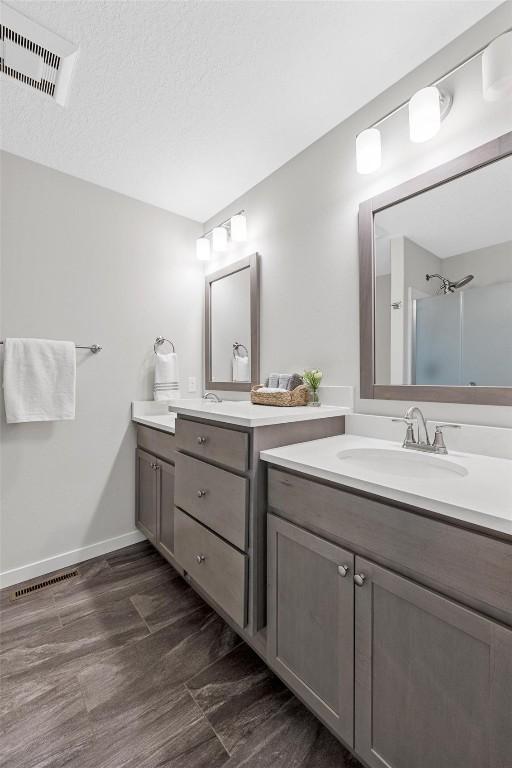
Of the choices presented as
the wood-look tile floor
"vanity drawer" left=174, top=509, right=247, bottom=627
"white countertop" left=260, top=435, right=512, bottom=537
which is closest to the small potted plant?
"white countertop" left=260, top=435, right=512, bottom=537

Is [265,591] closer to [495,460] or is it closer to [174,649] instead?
[174,649]

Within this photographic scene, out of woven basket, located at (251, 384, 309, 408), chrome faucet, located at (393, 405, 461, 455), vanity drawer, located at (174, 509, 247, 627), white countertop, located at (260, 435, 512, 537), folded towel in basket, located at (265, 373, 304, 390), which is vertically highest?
folded towel in basket, located at (265, 373, 304, 390)

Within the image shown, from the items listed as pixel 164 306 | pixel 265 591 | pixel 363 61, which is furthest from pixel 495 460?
pixel 164 306

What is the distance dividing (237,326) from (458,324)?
1360mm

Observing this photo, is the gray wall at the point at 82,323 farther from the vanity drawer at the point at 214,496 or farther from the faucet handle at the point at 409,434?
the faucet handle at the point at 409,434

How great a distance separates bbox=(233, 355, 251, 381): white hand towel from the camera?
2.17 meters

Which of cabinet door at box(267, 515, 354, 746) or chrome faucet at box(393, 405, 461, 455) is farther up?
chrome faucet at box(393, 405, 461, 455)

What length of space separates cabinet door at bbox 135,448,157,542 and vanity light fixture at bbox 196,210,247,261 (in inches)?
57.0

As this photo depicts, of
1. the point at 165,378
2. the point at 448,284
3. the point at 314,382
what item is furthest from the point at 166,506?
the point at 448,284

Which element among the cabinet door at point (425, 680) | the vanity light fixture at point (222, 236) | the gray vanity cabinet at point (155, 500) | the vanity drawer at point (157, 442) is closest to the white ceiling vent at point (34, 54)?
the vanity light fixture at point (222, 236)

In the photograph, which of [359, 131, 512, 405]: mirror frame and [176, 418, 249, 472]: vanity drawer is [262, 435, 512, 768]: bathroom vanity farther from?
[359, 131, 512, 405]: mirror frame

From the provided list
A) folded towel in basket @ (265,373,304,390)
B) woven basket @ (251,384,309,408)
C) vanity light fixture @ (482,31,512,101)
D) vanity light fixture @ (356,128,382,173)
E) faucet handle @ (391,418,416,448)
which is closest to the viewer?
vanity light fixture @ (482,31,512,101)

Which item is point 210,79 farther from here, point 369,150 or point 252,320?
→ point 252,320

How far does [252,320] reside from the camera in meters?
2.11
